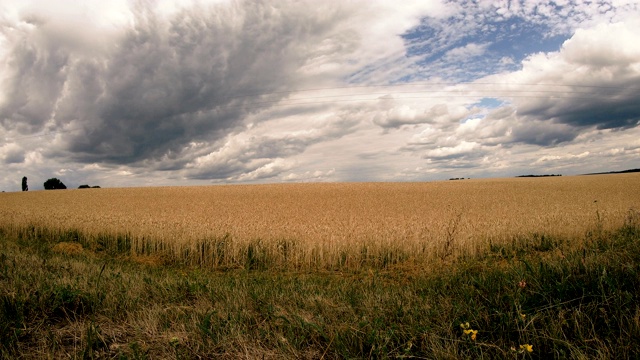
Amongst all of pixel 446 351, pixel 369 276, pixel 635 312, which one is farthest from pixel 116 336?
pixel 369 276

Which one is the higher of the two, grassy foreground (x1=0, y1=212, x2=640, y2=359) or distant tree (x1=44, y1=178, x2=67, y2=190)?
distant tree (x1=44, y1=178, x2=67, y2=190)

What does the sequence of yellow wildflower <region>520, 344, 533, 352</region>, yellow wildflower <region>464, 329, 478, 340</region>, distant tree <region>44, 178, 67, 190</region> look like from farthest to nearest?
distant tree <region>44, 178, 67, 190</region> → yellow wildflower <region>464, 329, 478, 340</region> → yellow wildflower <region>520, 344, 533, 352</region>

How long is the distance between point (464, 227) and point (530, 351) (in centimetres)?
1062

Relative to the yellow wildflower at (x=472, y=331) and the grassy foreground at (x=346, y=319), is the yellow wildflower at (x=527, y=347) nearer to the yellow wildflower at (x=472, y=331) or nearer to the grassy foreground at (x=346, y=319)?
the grassy foreground at (x=346, y=319)

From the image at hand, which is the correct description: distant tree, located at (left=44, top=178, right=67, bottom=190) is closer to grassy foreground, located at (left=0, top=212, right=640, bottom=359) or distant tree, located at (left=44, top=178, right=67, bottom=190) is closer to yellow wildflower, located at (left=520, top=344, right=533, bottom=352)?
grassy foreground, located at (left=0, top=212, right=640, bottom=359)

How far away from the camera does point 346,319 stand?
160 inches

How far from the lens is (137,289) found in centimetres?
525

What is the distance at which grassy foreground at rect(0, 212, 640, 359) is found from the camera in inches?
131

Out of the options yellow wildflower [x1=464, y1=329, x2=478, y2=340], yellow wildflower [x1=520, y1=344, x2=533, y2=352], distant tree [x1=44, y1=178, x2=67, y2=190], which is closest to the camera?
yellow wildflower [x1=520, y1=344, x2=533, y2=352]

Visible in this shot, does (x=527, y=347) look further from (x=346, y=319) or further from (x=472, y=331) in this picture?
(x=346, y=319)

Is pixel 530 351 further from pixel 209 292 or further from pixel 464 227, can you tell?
pixel 464 227

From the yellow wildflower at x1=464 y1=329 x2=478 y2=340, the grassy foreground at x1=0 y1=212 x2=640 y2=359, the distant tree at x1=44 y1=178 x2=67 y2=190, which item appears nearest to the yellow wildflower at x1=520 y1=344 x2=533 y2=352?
the grassy foreground at x1=0 y1=212 x2=640 y2=359

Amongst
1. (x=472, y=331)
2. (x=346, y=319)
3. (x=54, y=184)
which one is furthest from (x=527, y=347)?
(x=54, y=184)

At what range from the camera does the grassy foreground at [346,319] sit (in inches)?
131
